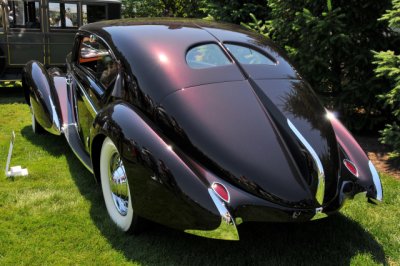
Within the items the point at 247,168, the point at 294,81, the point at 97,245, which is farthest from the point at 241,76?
the point at 97,245

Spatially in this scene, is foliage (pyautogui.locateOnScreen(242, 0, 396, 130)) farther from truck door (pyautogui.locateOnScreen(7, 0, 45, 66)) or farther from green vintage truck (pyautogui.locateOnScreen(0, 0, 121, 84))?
truck door (pyautogui.locateOnScreen(7, 0, 45, 66))

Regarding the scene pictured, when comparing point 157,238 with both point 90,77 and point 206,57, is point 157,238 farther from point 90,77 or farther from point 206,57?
point 90,77

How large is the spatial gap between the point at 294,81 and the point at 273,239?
1.22 metres

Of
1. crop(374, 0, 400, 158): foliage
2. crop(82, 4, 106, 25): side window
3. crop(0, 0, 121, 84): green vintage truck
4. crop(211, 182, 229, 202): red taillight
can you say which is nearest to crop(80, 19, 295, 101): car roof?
crop(211, 182, 229, 202): red taillight

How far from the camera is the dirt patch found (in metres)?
4.60

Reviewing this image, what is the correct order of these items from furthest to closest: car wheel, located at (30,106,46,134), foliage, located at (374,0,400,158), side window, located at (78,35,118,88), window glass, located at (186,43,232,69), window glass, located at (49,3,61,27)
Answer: window glass, located at (49,3,61,27) → car wheel, located at (30,106,46,134) → foliage, located at (374,0,400,158) → side window, located at (78,35,118,88) → window glass, located at (186,43,232,69)

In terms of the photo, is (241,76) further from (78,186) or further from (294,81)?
(78,186)

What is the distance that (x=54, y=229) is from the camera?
10.5ft

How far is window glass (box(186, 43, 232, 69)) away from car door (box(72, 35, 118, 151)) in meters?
0.62

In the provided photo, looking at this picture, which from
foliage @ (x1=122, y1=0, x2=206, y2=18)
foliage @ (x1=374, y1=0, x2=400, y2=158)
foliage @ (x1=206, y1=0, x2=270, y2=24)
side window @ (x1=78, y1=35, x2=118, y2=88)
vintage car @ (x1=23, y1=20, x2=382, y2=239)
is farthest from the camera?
foliage @ (x1=122, y1=0, x2=206, y2=18)

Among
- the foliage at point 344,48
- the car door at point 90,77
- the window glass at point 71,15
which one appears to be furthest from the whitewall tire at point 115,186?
the window glass at point 71,15

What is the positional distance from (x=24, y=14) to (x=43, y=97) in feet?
12.5

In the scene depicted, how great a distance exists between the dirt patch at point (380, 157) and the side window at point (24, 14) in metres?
5.97

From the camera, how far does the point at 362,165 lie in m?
3.05
